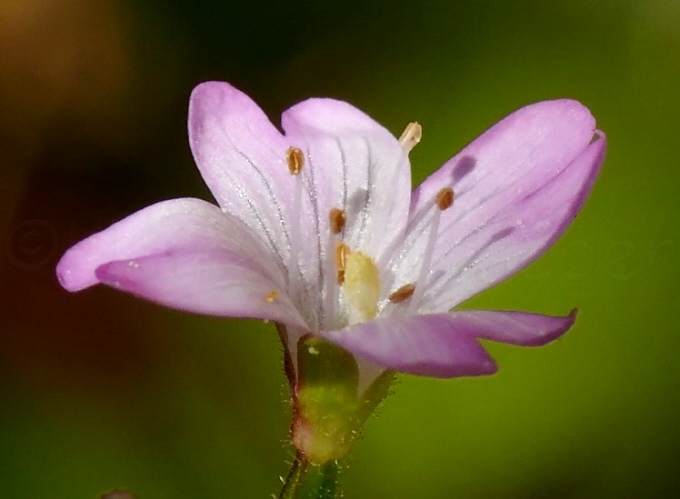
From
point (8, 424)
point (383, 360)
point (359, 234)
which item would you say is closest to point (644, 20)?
point (359, 234)

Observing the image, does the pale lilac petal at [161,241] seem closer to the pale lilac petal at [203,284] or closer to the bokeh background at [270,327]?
the pale lilac petal at [203,284]

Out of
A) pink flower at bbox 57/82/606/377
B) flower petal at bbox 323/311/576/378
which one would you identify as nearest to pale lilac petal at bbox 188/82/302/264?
pink flower at bbox 57/82/606/377

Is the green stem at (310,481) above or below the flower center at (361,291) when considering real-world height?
below

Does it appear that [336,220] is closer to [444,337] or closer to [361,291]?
[361,291]

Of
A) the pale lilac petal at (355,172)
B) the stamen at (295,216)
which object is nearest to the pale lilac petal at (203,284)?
the stamen at (295,216)

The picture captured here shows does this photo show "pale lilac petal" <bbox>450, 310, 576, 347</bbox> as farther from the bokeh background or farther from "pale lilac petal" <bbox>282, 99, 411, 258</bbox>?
the bokeh background

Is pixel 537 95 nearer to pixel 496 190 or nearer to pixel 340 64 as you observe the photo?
pixel 340 64
